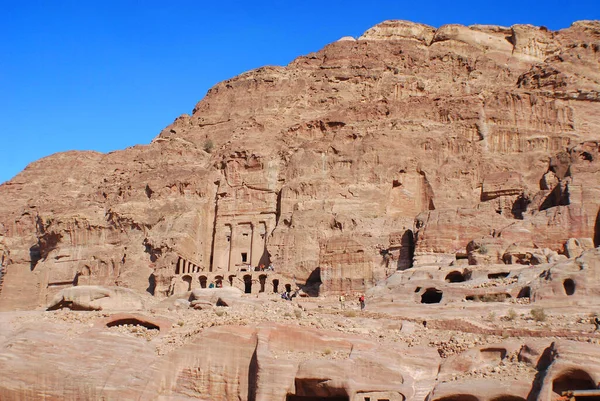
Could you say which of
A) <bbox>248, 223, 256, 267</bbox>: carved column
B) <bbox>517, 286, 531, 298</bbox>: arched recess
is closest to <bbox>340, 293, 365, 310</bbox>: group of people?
<bbox>517, 286, 531, 298</bbox>: arched recess

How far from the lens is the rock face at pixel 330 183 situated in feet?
177

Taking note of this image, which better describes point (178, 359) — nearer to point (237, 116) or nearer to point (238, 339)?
point (238, 339)

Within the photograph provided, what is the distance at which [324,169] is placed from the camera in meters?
66.8

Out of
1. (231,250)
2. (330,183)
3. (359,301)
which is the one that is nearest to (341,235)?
(330,183)

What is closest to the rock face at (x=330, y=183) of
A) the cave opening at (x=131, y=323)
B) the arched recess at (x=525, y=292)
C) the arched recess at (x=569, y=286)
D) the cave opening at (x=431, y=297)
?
the cave opening at (x=431, y=297)

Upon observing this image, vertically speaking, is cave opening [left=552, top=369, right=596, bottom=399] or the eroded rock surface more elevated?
the eroded rock surface

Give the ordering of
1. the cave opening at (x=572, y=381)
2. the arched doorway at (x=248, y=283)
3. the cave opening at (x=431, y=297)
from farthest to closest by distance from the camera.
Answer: the arched doorway at (x=248, y=283) → the cave opening at (x=431, y=297) → the cave opening at (x=572, y=381)

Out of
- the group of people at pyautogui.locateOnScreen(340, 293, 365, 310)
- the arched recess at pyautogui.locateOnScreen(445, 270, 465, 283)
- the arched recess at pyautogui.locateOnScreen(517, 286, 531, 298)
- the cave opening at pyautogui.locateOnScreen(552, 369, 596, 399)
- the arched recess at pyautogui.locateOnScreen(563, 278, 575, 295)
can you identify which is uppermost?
the arched recess at pyautogui.locateOnScreen(445, 270, 465, 283)

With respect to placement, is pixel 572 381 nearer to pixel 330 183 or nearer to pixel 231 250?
pixel 330 183

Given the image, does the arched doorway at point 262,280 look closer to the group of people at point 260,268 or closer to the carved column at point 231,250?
the group of people at point 260,268

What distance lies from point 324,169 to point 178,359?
3793cm

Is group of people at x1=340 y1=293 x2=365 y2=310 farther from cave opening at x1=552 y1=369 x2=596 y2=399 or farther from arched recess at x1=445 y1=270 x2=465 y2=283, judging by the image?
cave opening at x1=552 y1=369 x2=596 y2=399

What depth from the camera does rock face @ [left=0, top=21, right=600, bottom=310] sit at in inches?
2126

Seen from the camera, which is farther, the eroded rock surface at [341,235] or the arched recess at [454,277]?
the arched recess at [454,277]
